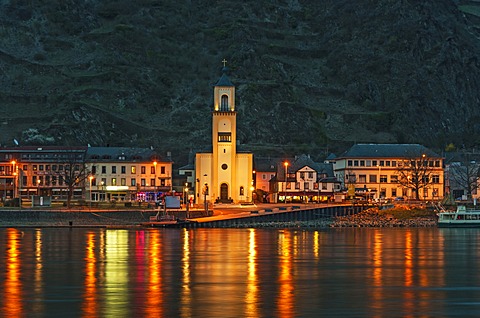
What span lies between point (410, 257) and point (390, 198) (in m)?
69.3

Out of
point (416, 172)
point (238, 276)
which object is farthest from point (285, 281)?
point (416, 172)

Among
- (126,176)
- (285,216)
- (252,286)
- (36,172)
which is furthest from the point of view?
(126,176)

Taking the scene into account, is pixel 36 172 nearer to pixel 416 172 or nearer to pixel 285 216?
pixel 285 216

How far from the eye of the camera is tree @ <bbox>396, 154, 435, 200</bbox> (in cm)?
13525

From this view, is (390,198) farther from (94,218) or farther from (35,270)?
(35,270)

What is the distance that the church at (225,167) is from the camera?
131 meters

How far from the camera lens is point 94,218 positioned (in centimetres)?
10694

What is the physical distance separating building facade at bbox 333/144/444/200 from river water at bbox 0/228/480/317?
48578 mm

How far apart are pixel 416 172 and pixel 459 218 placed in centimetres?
2130

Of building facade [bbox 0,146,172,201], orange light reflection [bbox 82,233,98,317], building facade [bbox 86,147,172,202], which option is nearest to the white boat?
building facade [bbox 0,146,172,201]

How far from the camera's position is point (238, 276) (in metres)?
57.5

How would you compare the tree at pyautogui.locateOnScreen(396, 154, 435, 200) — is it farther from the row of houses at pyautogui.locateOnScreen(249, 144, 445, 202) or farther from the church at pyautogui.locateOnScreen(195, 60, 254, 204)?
the church at pyautogui.locateOnScreen(195, 60, 254, 204)

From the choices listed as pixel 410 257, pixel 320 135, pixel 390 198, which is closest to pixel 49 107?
pixel 320 135

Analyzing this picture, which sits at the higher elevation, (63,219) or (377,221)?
(63,219)
